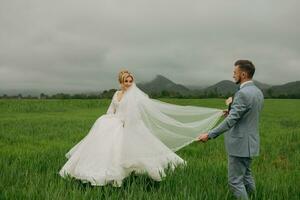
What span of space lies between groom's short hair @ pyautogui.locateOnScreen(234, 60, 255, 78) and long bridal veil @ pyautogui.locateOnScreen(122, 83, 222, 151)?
1949 mm

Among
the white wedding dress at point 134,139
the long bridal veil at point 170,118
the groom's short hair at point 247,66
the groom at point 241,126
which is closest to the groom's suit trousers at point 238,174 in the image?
the groom at point 241,126

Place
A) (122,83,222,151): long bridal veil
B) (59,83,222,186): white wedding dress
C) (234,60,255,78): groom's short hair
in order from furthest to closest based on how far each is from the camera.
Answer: (122,83,222,151): long bridal veil
(59,83,222,186): white wedding dress
(234,60,255,78): groom's short hair

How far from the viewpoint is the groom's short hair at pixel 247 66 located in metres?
5.86

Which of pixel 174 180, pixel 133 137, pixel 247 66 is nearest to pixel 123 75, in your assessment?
pixel 133 137

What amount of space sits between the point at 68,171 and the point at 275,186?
11.8 ft

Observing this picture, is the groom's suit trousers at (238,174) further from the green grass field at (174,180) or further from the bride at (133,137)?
the bride at (133,137)

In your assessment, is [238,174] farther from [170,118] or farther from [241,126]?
[170,118]

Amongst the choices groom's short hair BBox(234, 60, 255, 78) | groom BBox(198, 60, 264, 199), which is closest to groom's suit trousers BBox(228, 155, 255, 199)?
groom BBox(198, 60, 264, 199)

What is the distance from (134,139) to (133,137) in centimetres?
4

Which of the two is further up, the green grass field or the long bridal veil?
the long bridal veil

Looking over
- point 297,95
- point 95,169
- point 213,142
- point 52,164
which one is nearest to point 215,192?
point 95,169

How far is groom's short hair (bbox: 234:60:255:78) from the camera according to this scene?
5.86 meters

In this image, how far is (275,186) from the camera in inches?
271

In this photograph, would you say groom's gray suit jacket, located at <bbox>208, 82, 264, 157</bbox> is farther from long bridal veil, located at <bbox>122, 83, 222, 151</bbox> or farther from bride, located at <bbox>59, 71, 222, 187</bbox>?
long bridal veil, located at <bbox>122, 83, 222, 151</bbox>
